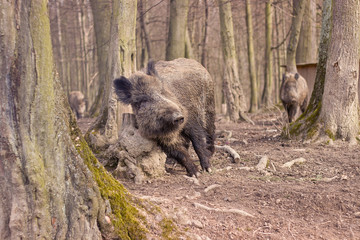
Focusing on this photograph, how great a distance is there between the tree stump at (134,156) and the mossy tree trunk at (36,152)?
2689 mm

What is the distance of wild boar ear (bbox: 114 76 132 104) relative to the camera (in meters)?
5.72

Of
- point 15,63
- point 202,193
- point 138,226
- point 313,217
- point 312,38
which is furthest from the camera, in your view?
point 312,38

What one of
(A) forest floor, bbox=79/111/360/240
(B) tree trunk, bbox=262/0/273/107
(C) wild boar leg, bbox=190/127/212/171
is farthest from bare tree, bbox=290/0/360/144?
(B) tree trunk, bbox=262/0/273/107

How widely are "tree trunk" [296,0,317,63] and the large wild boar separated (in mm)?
10131

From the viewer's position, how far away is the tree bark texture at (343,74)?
7664 mm

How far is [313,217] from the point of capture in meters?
4.17

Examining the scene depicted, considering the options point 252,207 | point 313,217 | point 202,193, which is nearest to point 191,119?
point 202,193

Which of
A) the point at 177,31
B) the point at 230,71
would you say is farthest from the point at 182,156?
the point at 230,71

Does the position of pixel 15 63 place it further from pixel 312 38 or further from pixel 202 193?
pixel 312 38

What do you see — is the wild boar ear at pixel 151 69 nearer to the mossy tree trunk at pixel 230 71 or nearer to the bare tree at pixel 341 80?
the bare tree at pixel 341 80

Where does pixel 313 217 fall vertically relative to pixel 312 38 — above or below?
below

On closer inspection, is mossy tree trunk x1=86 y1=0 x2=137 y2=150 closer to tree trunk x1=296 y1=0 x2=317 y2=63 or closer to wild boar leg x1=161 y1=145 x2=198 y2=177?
wild boar leg x1=161 y1=145 x2=198 y2=177

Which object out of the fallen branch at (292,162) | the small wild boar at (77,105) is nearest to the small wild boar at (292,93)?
the fallen branch at (292,162)

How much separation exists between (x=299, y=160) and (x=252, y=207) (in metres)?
2.61
